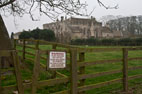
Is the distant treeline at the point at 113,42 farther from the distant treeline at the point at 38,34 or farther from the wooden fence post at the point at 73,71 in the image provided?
the wooden fence post at the point at 73,71

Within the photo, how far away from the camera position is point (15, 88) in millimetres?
3117

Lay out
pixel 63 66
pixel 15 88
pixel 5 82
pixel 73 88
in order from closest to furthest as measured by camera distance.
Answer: pixel 15 88
pixel 63 66
pixel 73 88
pixel 5 82

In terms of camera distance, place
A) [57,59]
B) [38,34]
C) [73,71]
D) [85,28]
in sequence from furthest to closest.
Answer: [85,28], [38,34], [73,71], [57,59]

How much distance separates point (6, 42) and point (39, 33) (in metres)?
40.9

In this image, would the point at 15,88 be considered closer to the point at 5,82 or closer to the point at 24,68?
the point at 5,82

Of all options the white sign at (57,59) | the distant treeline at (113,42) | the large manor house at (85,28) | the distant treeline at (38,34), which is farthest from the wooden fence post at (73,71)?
the large manor house at (85,28)

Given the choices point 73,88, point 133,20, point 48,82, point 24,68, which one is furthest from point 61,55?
point 133,20

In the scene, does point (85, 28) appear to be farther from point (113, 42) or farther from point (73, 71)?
point (73, 71)

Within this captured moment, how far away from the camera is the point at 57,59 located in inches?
141

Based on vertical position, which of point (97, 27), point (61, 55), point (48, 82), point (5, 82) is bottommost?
point (5, 82)

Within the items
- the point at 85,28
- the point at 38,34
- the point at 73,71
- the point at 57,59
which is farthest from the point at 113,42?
the point at 57,59

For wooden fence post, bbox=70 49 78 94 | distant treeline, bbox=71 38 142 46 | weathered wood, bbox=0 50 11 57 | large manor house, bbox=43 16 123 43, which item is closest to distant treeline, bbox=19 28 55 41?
distant treeline, bbox=71 38 142 46

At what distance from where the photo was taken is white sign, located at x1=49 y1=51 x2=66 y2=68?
11.5 feet

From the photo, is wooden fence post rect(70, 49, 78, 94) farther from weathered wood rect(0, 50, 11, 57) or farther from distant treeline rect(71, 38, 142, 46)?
distant treeline rect(71, 38, 142, 46)
